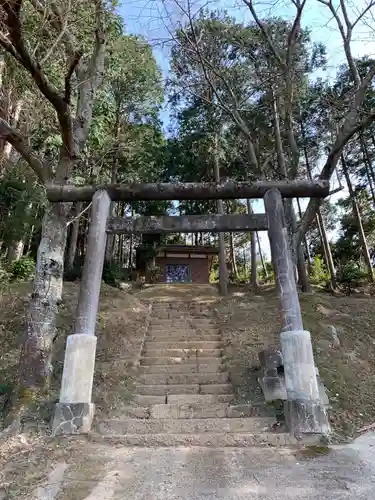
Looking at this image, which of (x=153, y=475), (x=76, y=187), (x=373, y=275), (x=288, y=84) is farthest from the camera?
(x=373, y=275)

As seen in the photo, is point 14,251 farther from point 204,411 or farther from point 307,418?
point 307,418

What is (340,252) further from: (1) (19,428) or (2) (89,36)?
(1) (19,428)

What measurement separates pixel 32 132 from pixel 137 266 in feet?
45.5

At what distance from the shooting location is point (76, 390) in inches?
182

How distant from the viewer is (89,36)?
7.89 metres

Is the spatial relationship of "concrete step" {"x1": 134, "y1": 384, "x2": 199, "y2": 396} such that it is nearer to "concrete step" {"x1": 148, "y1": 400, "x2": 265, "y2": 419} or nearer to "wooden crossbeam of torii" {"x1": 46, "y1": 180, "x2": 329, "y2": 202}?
"concrete step" {"x1": 148, "y1": 400, "x2": 265, "y2": 419}

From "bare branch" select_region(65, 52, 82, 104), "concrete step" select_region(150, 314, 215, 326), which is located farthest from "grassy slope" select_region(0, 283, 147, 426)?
"bare branch" select_region(65, 52, 82, 104)

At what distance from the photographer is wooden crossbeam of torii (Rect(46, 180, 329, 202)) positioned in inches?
230

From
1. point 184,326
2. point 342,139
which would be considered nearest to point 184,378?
point 184,326

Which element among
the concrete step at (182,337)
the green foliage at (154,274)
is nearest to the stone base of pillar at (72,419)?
the concrete step at (182,337)

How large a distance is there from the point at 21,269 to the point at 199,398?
9.15 meters

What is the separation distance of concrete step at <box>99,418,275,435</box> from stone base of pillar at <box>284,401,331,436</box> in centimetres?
38

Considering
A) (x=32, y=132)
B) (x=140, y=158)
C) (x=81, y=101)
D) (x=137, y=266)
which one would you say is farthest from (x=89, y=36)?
(x=137, y=266)

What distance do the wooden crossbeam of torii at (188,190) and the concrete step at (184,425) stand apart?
3.24 m
